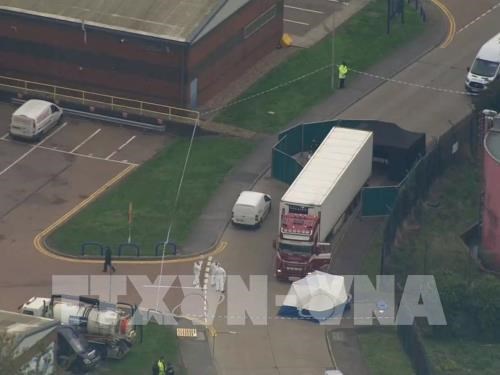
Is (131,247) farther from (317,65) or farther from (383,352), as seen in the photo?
(317,65)

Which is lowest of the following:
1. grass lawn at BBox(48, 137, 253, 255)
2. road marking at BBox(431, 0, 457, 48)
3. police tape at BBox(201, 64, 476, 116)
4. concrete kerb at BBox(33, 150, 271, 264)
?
concrete kerb at BBox(33, 150, 271, 264)

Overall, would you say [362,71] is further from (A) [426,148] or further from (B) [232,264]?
(B) [232,264]

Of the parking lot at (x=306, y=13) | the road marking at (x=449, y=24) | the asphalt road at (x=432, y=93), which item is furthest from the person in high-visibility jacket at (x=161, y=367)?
the road marking at (x=449, y=24)

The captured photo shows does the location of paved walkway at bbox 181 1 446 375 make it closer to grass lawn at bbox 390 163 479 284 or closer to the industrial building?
grass lawn at bbox 390 163 479 284

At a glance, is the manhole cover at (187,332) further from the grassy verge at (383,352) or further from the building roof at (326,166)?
the building roof at (326,166)

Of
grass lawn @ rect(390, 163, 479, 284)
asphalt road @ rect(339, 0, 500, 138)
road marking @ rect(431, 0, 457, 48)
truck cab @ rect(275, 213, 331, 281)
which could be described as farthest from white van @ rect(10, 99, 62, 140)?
road marking @ rect(431, 0, 457, 48)
